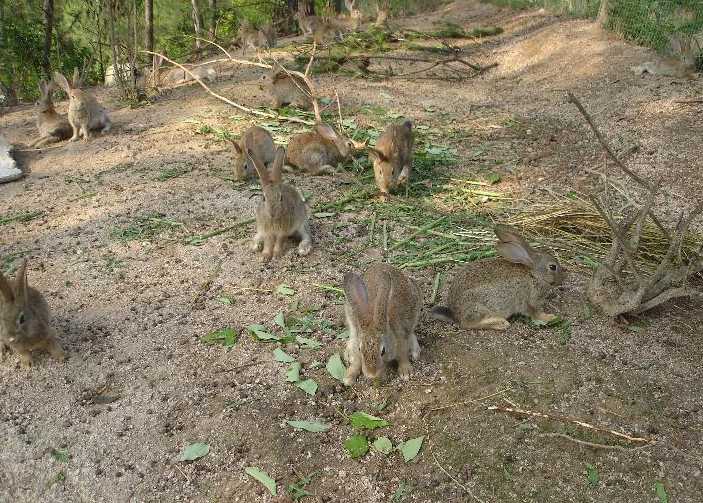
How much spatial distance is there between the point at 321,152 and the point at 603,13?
908cm

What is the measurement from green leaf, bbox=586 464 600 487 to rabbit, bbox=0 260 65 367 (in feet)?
11.9

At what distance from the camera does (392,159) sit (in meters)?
7.16

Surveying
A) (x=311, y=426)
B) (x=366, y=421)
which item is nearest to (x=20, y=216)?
(x=311, y=426)

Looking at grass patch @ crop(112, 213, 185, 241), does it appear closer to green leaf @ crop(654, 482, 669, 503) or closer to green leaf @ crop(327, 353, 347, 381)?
green leaf @ crop(327, 353, 347, 381)

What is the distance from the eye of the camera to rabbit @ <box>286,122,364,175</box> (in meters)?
8.08

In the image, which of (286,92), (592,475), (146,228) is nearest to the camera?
(592,475)

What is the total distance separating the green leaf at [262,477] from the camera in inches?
137

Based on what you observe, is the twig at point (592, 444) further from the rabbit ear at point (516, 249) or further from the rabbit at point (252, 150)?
the rabbit at point (252, 150)

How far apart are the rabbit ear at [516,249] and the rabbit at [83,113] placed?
25.2 ft

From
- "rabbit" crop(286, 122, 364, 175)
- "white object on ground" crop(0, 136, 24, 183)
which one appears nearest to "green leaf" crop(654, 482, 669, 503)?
"rabbit" crop(286, 122, 364, 175)

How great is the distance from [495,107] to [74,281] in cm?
783

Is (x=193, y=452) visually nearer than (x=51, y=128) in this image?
Yes

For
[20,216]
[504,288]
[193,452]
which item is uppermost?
[504,288]

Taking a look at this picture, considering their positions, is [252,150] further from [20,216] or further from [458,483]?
[458,483]
